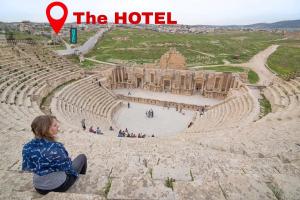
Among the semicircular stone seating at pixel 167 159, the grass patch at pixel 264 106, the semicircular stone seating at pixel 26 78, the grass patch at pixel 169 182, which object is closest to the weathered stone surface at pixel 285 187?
the semicircular stone seating at pixel 167 159

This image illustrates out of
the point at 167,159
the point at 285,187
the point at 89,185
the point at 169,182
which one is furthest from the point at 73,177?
the point at 285,187

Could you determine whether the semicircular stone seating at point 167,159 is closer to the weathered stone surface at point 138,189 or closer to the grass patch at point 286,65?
the weathered stone surface at point 138,189

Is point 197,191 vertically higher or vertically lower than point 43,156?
lower

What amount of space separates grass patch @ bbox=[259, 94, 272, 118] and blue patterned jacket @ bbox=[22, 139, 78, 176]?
1561cm

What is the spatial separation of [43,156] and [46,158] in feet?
0.20

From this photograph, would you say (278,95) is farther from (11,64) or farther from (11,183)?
(11,64)

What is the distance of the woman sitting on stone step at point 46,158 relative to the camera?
12.4 ft

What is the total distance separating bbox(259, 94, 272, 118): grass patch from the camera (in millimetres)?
16947

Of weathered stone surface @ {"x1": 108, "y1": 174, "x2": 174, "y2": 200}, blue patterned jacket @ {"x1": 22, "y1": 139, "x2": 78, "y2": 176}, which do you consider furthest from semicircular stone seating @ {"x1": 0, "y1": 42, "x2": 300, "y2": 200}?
blue patterned jacket @ {"x1": 22, "y1": 139, "x2": 78, "y2": 176}

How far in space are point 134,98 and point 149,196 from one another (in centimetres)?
2270

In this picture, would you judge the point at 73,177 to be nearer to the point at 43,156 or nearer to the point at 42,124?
the point at 43,156

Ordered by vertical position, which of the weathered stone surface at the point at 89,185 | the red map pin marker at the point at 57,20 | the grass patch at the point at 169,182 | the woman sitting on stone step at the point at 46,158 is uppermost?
the red map pin marker at the point at 57,20

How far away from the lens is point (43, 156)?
389 centimetres

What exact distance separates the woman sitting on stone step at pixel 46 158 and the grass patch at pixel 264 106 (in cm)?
1555
